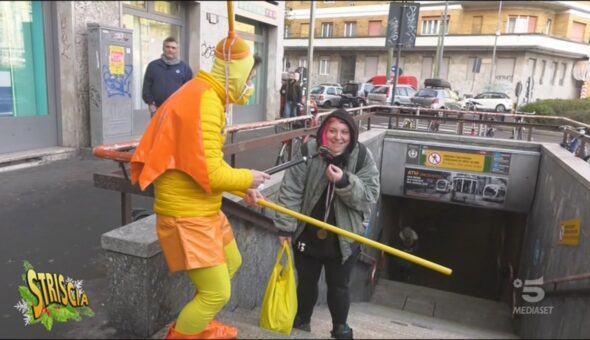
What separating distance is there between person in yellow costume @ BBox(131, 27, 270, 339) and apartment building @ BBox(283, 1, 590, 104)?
1.32 meters

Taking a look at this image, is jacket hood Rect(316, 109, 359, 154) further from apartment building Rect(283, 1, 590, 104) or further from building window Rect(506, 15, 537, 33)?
building window Rect(506, 15, 537, 33)

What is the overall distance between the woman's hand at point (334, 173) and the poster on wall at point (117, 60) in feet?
12.2

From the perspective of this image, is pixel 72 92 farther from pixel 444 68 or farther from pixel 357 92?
pixel 444 68

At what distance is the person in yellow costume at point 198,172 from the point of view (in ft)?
6.99

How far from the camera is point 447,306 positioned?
9039mm

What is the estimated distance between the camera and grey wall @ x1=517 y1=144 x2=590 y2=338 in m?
4.87

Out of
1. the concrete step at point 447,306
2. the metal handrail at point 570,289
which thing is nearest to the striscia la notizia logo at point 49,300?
the metal handrail at point 570,289

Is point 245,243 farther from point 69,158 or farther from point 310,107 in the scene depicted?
point 310,107

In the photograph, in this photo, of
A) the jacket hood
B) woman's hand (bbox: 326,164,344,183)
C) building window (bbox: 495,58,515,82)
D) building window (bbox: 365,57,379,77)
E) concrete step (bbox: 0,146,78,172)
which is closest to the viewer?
woman's hand (bbox: 326,164,344,183)

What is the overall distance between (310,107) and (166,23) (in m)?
10.6

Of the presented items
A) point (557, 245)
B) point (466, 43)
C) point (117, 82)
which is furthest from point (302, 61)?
point (466, 43)

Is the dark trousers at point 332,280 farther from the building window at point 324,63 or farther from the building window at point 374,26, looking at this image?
the building window at point 324,63

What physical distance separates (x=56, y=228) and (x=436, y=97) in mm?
23462

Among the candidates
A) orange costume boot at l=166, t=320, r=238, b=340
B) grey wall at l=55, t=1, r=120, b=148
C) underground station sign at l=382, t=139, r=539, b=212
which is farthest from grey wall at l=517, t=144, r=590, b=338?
grey wall at l=55, t=1, r=120, b=148
